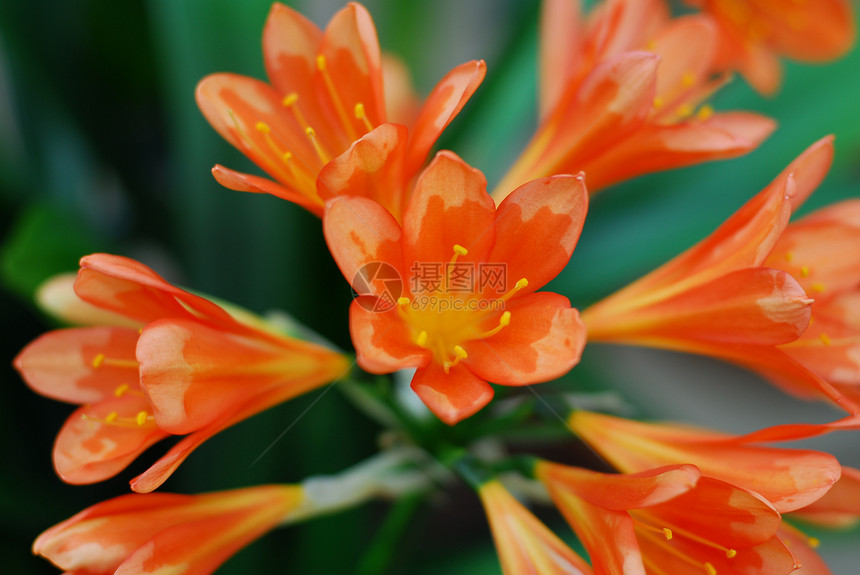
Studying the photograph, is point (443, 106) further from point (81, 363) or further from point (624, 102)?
point (81, 363)

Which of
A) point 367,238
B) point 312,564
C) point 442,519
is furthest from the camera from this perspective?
point 442,519

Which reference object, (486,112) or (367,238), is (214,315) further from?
(486,112)

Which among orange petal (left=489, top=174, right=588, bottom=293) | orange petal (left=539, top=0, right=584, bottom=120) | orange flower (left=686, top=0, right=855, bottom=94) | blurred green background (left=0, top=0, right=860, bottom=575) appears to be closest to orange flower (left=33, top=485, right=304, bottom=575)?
blurred green background (left=0, top=0, right=860, bottom=575)

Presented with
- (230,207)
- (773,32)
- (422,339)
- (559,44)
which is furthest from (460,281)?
(773,32)

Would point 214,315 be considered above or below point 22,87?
below

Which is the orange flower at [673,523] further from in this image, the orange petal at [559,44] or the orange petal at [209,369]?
the orange petal at [559,44]

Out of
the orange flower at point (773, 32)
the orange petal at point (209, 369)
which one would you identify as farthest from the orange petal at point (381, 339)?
the orange flower at point (773, 32)

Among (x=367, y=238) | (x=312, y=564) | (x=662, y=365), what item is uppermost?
(x=367, y=238)

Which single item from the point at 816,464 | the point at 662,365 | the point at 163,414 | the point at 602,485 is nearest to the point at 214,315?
the point at 163,414

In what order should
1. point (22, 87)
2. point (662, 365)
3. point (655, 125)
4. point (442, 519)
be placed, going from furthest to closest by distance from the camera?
point (662, 365) < point (442, 519) < point (22, 87) < point (655, 125)
